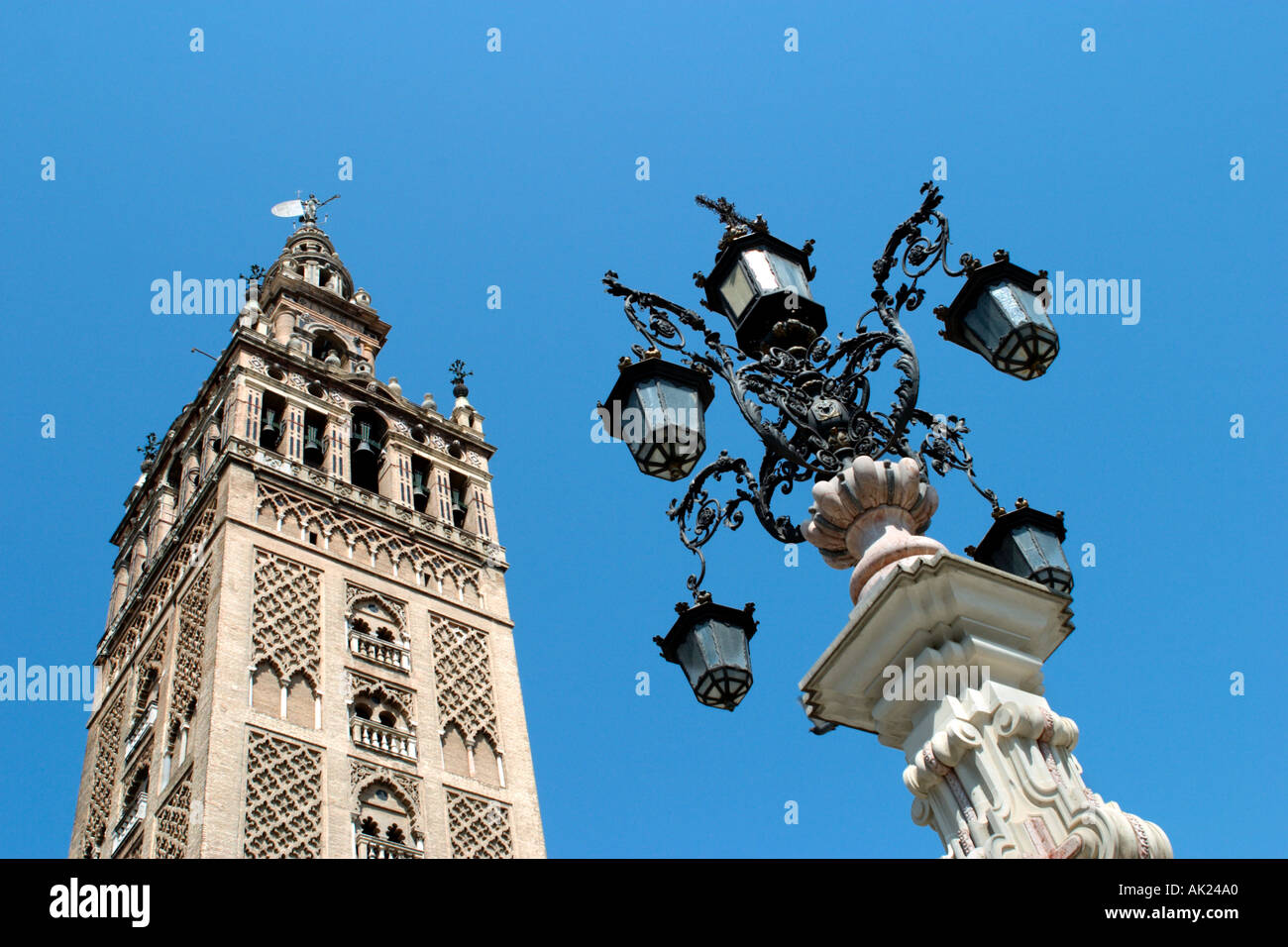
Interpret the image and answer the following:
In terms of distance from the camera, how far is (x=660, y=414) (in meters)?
5.19

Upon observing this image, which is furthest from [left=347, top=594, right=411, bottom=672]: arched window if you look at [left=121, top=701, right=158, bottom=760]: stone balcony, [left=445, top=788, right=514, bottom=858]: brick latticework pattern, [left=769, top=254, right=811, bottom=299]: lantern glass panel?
[left=769, top=254, right=811, bottom=299]: lantern glass panel

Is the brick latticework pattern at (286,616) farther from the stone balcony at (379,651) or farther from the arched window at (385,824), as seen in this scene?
the arched window at (385,824)

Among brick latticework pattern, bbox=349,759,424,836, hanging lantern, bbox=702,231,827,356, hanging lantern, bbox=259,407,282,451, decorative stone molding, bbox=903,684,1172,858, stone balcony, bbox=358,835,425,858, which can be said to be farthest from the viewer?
hanging lantern, bbox=259,407,282,451

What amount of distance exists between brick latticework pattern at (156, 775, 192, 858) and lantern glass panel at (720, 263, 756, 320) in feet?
53.0

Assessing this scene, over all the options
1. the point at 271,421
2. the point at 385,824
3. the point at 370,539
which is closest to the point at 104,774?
the point at 370,539

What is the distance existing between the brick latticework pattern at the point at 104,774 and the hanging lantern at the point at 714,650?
20.4 m

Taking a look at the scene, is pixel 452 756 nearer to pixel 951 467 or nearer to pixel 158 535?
pixel 158 535

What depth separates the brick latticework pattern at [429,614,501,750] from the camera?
23.5 meters

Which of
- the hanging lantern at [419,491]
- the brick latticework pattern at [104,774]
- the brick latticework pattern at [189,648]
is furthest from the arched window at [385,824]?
the hanging lantern at [419,491]

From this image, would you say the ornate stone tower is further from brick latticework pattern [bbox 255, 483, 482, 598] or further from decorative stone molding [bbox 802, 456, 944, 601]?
decorative stone molding [bbox 802, 456, 944, 601]
